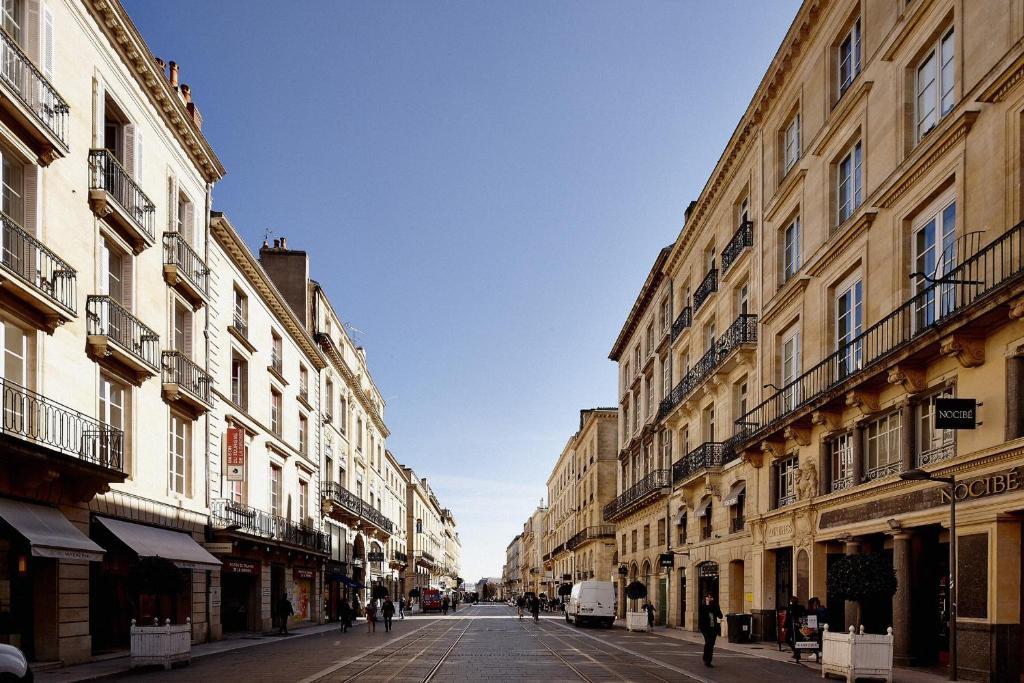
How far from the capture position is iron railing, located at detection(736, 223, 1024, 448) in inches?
640

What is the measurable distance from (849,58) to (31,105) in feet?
63.0

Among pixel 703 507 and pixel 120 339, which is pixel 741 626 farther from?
pixel 120 339

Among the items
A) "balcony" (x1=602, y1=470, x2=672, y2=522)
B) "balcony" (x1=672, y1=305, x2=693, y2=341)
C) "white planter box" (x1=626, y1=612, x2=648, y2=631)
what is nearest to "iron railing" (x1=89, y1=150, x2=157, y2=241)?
"balcony" (x1=672, y1=305, x2=693, y2=341)

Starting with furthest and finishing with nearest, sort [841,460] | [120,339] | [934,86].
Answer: [841,460] < [120,339] < [934,86]

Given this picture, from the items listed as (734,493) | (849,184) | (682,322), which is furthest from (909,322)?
(682,322)

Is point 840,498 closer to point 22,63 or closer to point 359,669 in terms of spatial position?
point 359,669

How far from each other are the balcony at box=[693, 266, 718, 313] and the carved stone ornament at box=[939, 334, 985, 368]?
66.8 ft

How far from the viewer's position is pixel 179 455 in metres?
29.0

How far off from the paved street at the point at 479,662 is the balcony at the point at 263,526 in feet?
13.3

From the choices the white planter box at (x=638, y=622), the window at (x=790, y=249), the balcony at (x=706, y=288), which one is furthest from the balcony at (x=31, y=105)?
the white planter box at (x=638, y=622)

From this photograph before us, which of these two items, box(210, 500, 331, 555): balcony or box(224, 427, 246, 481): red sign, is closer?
box(210, 500, 331, 555): balcony

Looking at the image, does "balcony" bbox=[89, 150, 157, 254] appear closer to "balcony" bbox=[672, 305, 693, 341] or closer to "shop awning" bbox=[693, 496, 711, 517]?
"shop awning" bbox=[693, 496, 711, 517]

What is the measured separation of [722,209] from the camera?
37719 mm

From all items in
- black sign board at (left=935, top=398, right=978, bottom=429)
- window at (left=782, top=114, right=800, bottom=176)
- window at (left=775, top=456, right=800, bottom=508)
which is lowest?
window at (left=775, top=456, right=800, bottom=508)
